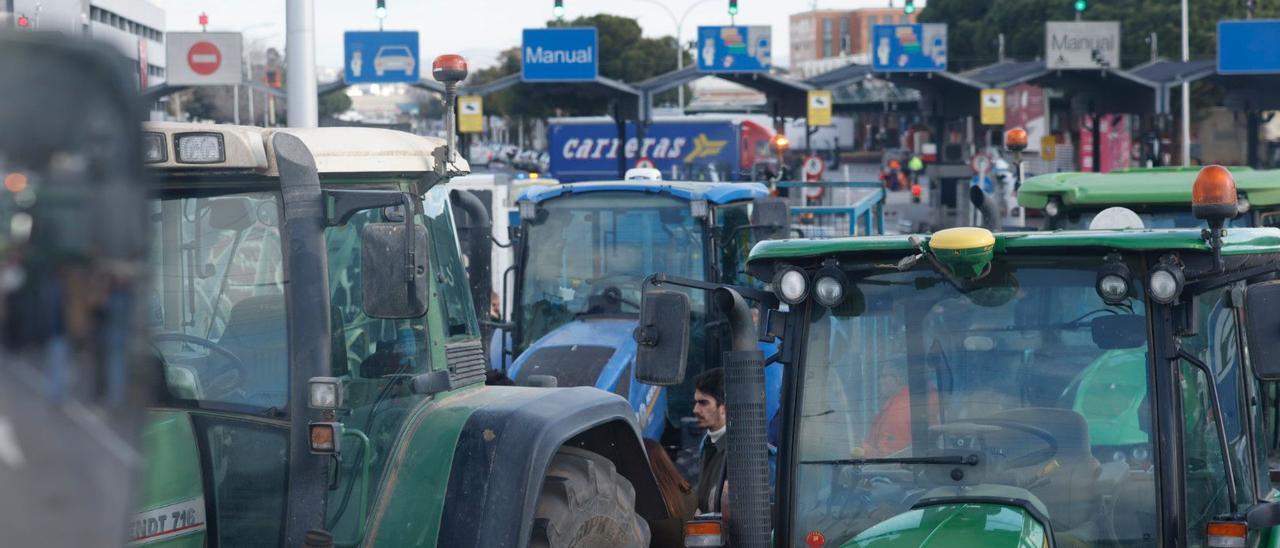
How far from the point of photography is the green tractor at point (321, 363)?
464 centimetres

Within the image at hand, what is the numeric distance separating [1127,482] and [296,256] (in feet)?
8.26

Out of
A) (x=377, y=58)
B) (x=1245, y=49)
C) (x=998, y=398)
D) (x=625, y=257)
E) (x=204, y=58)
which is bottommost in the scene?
(x=998, y=398)

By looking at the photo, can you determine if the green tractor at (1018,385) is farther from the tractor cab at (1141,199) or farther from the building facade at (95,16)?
the tractor cab at (1141,199)

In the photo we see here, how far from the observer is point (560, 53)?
123ft

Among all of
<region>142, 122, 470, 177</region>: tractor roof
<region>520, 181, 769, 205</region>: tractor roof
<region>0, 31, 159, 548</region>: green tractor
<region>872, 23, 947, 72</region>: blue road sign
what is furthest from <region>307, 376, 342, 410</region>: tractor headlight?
<region>872, 23, 947, 72</region>: blue road sign

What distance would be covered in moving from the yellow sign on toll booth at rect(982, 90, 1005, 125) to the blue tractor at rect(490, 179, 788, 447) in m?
27.2

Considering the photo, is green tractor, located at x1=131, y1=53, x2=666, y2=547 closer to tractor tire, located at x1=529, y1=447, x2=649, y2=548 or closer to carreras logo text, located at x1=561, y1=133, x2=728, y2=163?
tractor tire, located at x1=529, y1=447, x2=649, y2=548

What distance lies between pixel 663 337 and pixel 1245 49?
117 ft

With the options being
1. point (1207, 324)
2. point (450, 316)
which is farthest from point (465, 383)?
point (1207, 324)

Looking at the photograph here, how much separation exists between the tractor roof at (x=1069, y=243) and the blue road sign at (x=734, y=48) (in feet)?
108

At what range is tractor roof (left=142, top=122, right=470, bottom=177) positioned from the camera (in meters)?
4.61

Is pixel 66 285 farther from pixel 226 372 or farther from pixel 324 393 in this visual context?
pixel 226 372

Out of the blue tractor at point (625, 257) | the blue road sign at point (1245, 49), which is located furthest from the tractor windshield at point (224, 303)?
the blue road sign at point (1245, 49)

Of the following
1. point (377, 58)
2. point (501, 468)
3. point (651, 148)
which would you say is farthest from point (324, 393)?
point (651, 148)
